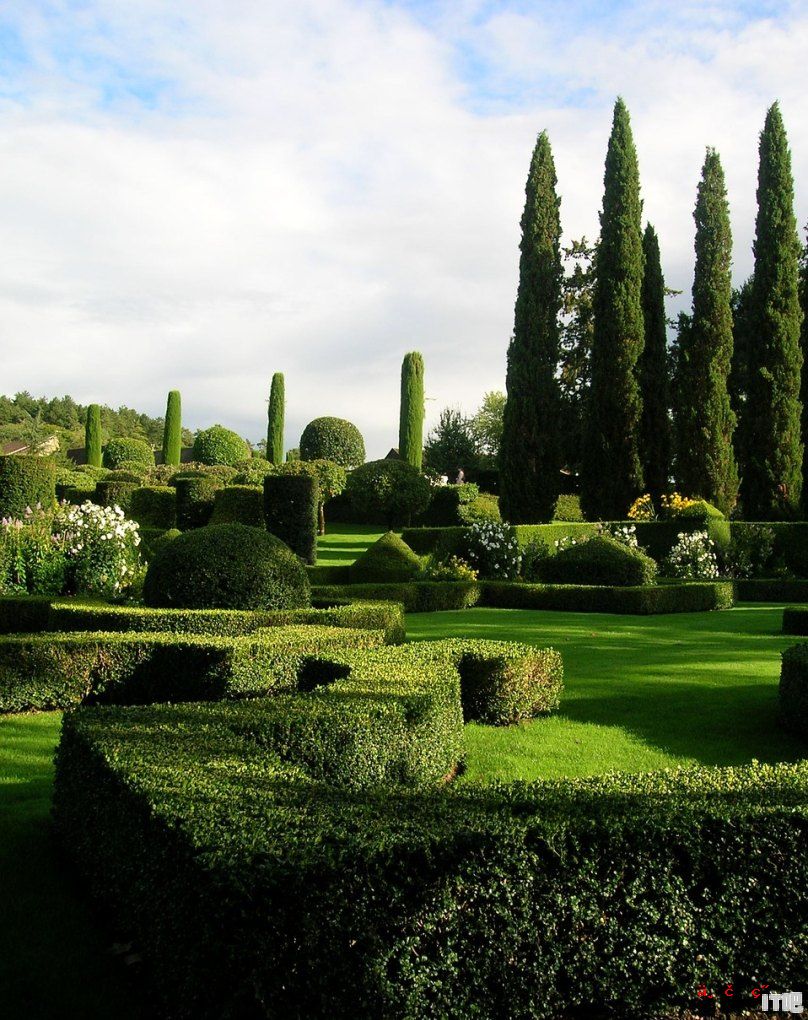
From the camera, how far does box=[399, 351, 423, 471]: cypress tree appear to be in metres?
41.7

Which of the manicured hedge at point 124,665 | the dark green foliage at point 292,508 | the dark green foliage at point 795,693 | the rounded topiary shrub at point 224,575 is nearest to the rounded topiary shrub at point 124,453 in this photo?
the dark green foliage at point 292,508

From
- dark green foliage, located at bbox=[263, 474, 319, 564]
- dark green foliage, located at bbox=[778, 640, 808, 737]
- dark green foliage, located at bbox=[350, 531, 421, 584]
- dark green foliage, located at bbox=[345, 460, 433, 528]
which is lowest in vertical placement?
dark green foliage, located at bbox=[778, 640, 808, 737]

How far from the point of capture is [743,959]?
333 cm

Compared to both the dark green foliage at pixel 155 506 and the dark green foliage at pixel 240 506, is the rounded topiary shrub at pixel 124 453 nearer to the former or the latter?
the dark green foliage at pixel 155 506

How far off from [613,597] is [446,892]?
12.5m

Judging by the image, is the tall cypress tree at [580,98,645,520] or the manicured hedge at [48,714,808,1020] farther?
the tall cypress tree at [580,98,645,520]

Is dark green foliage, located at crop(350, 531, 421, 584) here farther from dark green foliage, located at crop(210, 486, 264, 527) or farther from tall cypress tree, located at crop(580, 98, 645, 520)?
tall cypress tree, located at crop(580, 98, 645, 520)

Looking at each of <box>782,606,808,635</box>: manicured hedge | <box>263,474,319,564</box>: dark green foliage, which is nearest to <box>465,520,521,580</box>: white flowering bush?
<box>263,474,319,564</box>: dark green foliage

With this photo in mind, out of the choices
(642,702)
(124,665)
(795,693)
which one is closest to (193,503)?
(124,665)

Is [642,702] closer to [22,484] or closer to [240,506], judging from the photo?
[22,484]

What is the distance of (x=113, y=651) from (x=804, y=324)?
28.1m

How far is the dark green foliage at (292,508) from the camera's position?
19.2 metres

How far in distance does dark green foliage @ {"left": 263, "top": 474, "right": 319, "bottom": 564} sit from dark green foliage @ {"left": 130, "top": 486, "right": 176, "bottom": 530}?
42.2 feet

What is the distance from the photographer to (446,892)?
2.95 metres
